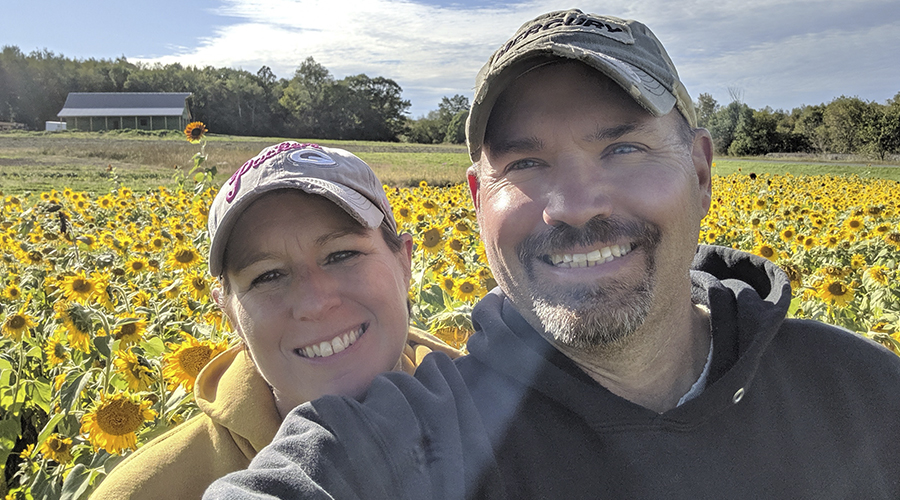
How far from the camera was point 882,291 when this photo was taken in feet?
13.4

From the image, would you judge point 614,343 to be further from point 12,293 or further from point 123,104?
point 123,104

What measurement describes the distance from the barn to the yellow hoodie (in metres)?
67.3

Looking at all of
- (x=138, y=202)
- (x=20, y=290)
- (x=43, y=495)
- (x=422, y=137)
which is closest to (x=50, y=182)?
(x=138, y=202)

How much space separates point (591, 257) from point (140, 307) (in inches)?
119

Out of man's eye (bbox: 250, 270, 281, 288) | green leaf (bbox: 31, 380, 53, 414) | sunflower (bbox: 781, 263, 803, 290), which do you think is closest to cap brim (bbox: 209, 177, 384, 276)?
man's eye (bbox: 250, 270, 281, 288)

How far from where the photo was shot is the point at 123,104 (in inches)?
2697

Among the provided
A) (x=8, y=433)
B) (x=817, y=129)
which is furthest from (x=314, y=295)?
(x=817, y=129)

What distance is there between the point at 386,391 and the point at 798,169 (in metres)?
29.2

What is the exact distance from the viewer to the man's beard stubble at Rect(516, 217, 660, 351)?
1548 millimetres

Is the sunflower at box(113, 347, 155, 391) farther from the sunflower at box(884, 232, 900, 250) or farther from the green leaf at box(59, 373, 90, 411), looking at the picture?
the sunflower at box(884, 232, 900, 250)

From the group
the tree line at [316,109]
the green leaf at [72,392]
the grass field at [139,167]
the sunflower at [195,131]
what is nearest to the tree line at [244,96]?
the tree line at [316,109]

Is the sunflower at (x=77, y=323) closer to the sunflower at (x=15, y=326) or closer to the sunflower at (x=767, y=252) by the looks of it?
the sunflower at (x=15, y=326)

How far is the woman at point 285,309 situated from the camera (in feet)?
5.23

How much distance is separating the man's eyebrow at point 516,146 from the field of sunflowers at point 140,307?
1.17m
